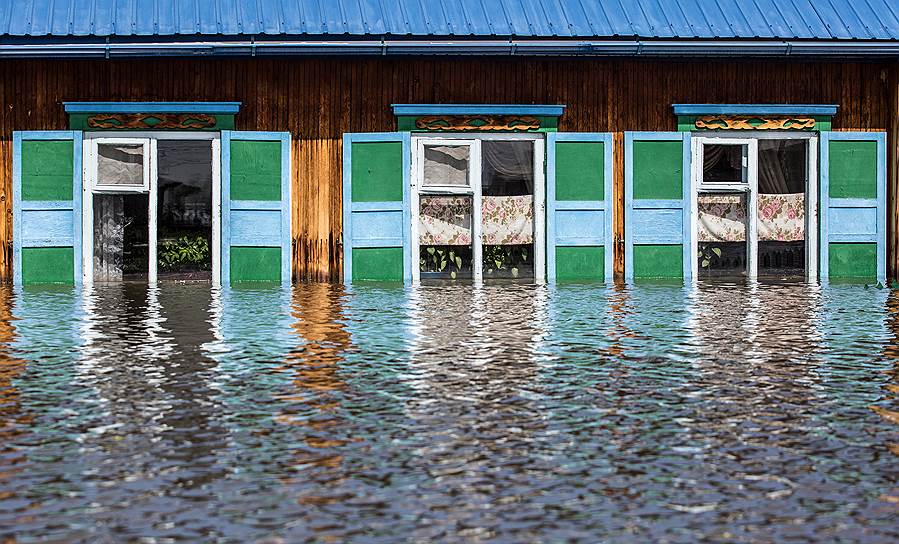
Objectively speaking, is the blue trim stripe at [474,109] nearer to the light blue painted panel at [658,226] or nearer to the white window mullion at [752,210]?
the light blue painted panel at [658,226]

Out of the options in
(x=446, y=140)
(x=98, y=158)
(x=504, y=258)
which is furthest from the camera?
(x=504, y=258)

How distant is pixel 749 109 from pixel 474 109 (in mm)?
3074

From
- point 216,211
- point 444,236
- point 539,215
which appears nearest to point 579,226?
point 539,215

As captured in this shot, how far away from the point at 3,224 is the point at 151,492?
12.0 metres

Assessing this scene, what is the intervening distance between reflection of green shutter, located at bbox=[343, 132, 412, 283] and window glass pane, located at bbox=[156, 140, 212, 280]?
1559 millimetres

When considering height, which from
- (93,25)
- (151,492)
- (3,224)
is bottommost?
(151,492)

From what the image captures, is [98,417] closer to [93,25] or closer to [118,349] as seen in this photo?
[118,349]

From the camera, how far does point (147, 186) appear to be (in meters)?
16.1

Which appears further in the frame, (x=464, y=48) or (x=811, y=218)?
(x=811, y=218)

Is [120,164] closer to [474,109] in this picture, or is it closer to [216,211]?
[216,211]

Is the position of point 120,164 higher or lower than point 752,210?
higher

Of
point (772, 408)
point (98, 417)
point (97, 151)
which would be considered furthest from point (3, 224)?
point (772, 408)

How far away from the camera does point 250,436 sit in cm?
559

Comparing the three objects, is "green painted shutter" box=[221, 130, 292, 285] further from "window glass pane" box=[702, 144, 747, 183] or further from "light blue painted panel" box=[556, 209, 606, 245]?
"window glass pane" box=[702, 144, 747, 183]
